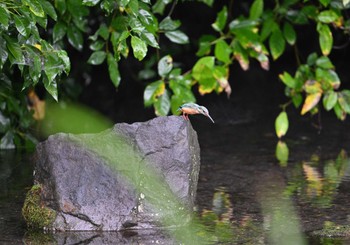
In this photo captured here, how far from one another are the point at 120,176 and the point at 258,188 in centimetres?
113

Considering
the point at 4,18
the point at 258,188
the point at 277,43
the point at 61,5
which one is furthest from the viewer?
the point at 277,43

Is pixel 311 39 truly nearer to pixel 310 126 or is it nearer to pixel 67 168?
pixel 310 126

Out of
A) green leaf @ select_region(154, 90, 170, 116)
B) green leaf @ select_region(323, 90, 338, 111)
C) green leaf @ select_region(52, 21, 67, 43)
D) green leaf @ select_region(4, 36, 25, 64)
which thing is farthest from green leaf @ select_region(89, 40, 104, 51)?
green leaf @ select_region(323, 90, 338, 111)

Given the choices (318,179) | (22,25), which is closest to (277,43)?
(318,179)

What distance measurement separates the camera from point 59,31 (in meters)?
4.92

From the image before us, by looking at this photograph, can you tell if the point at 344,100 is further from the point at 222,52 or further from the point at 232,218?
the point at 232,218

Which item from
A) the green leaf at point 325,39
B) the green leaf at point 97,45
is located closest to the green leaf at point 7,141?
the green leaf at point 97,45

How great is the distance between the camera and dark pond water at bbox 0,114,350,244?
359cm

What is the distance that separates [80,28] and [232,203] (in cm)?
156

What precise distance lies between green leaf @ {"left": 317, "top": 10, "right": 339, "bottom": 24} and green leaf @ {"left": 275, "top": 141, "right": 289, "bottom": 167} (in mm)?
952

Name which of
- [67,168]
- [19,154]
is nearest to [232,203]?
[67,168]

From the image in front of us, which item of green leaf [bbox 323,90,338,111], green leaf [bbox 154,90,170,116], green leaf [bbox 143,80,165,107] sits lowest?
green leaf [bbox 154,90,170,116]

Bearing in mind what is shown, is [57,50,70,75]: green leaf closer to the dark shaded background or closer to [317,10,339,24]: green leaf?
[317,10,339,24]: green leaf

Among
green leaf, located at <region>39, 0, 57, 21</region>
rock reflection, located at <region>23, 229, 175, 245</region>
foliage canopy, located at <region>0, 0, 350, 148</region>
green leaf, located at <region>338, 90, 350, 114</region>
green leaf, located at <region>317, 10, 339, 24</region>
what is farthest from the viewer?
green leaf, located at <region>338, 90, 350, 114</region>
